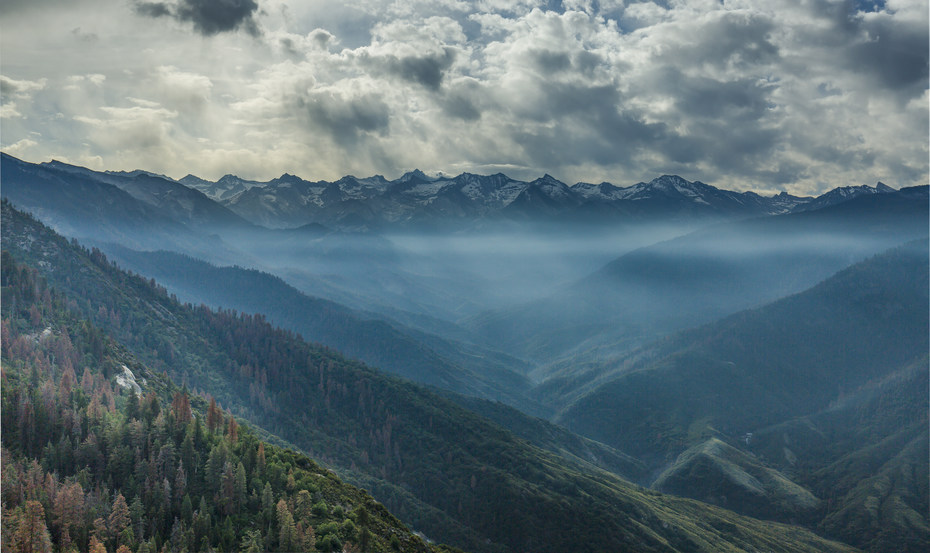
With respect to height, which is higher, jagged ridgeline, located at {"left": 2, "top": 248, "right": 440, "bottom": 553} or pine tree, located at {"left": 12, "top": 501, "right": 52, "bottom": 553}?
pine tree, located at {"left": 12, "top": 501, "right": 52, "bottom": 553}

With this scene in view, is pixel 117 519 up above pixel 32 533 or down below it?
below

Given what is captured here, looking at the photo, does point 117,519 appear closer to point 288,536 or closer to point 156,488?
point 156,488

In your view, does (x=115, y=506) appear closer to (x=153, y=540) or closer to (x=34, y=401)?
(x=153, y=540)

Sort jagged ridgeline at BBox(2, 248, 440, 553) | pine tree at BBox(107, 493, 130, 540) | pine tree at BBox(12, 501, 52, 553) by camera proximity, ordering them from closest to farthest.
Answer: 1. pine tree at BBox(12, 501, 52, 553)
2. jagged ridgeline at BBox(2, 248, 440, 553)
3. pine tree at BBox(107, 493, 130, 540)

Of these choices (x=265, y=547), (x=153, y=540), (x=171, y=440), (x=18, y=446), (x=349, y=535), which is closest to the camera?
(x=153, y=540)

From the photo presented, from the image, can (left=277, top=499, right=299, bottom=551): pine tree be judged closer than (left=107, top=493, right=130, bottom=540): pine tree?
No

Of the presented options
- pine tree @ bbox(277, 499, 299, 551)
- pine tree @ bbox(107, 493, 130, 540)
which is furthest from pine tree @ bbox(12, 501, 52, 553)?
pine tree @ bbox(277, 499, 299, 551)

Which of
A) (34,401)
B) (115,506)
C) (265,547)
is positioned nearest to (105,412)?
(34,401)

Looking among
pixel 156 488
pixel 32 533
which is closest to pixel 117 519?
pixel 156 488

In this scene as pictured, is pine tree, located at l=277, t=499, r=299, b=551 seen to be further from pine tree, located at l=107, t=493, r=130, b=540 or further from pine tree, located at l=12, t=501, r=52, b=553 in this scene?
pine tree, located at l=12, t=501, r=52, b=553
